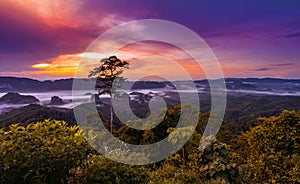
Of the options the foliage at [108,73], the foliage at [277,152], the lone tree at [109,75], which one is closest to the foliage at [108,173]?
the foliage at [277,152]

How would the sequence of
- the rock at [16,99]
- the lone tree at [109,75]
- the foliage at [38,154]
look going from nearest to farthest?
the foliage at [38,154] → the lone tree at [109,75] → the rock at [16,99]

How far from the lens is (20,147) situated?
2904 millimetres

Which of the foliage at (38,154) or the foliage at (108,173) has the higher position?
the foliage at (38,154)

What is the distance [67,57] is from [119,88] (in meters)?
3.48

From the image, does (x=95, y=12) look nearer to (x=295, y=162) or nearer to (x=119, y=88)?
(x=119, y=88)

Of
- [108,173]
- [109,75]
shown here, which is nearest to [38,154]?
[108,173]

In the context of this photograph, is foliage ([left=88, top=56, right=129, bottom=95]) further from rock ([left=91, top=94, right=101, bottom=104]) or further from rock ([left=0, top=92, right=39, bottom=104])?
rock ([left=0, top=92, right=39, bottom=104])

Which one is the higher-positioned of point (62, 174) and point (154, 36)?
point (154, 36)

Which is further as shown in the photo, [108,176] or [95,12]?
[95,12]

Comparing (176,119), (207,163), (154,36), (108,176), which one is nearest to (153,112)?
(176,119)

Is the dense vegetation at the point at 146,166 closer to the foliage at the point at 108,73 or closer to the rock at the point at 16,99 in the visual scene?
the foliage at the point at 108,73

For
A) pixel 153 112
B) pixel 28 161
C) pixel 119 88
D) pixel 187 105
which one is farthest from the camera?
pixel 119 88

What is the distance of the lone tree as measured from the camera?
13484mm

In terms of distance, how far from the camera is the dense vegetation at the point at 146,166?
2869 mm
